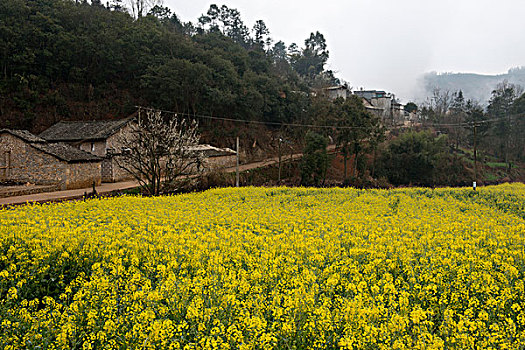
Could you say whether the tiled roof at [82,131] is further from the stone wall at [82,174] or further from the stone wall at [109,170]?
the stone wall at [82,174]

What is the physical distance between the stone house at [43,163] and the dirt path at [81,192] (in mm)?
1093

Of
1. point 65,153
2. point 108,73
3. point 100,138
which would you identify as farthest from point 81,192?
point 108,73

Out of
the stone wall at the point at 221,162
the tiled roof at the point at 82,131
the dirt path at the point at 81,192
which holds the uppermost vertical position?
the tiled roof at the point at 82,131

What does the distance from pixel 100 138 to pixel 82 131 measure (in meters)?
3.10

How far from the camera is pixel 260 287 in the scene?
456 centimetres

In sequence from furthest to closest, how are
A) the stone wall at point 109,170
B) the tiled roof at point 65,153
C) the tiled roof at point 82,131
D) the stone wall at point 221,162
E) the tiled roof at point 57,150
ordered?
the stone wall at point 221,162
the tiled roof at point 82,131
the stone wall at point 109,170
the tiled roof at point 57,150
the tiled roof at point 65,153

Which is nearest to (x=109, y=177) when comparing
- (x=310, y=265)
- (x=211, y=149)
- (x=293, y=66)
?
(x=211, y=149)

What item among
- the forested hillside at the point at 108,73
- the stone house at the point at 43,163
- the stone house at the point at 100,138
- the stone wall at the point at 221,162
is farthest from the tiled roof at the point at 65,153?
the forested hillside at the point at 108,73

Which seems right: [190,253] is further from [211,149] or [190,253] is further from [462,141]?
[462,141]

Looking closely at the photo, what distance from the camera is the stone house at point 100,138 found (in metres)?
32.2

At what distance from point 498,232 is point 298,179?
104ft

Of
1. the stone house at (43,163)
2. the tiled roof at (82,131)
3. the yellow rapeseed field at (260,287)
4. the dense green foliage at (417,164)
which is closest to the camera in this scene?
the yellow rapeseed field at (260,287)

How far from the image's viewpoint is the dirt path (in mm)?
20742

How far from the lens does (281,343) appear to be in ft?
11.7
